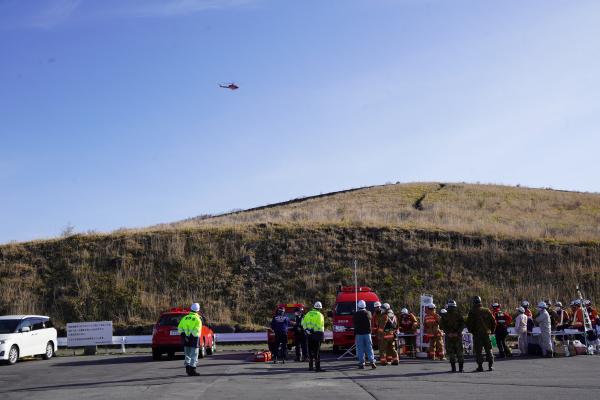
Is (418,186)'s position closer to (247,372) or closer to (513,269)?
(513,269)

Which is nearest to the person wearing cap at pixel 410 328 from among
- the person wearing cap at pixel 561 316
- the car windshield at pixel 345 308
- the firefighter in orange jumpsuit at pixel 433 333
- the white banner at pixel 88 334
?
the firefighter in orange jumpsuit at pixel 433 333

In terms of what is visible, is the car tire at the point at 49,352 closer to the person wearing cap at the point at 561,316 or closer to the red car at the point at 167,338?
the red car at the point at 167,338

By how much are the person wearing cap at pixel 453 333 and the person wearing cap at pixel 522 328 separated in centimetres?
532

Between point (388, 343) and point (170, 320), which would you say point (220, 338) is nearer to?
point (170, 320)

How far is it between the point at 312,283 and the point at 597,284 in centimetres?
1667

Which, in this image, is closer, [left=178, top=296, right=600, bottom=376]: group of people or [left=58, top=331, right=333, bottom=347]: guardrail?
[left=178, top=296, right=600, bottom=376]: group of people

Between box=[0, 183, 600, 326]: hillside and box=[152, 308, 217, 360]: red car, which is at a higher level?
box=[0, 183, 600, 326]: hillside

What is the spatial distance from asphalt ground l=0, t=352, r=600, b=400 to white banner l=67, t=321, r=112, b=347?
628cm

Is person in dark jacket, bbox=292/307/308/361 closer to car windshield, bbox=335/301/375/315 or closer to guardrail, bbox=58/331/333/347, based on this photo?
car windshield, bbox=335/301/375/315

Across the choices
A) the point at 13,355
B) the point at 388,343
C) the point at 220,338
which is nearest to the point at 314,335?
the point at 388,343

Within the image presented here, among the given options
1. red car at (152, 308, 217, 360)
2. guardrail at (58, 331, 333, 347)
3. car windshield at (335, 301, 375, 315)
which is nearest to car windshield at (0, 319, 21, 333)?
red car at (152, 308, 217, 360)

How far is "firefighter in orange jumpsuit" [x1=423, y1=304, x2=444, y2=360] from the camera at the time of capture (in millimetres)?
20837

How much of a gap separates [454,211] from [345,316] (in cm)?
3596

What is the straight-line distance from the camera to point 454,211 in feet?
192
